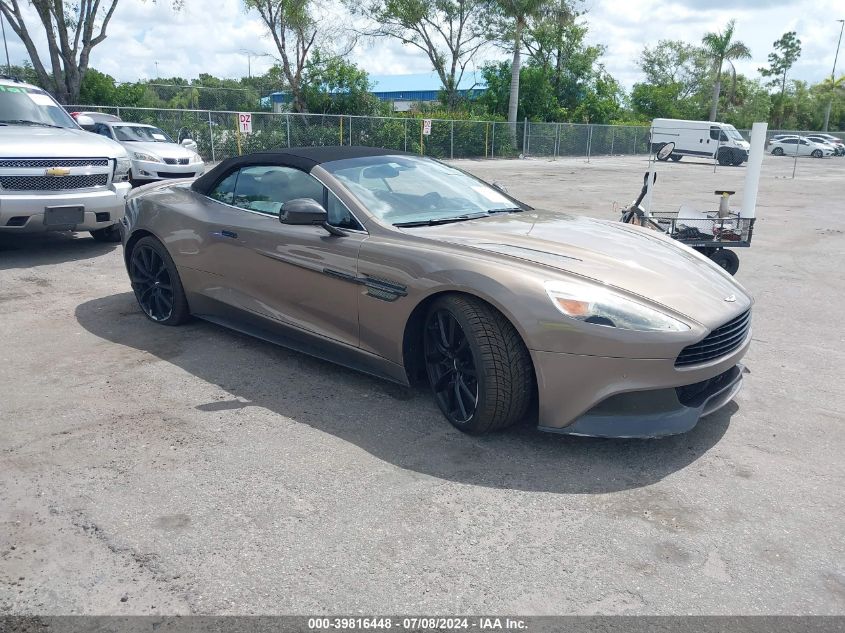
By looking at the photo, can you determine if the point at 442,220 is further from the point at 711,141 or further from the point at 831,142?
the point at 831,142

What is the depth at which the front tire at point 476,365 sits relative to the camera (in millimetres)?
3443

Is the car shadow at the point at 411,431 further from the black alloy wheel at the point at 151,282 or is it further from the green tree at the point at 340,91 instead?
the green tree at the point at 340,91

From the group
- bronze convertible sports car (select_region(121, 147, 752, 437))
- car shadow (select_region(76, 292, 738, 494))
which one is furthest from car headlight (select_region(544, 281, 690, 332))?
car shadow (select_region(76, 292, 738, 494))

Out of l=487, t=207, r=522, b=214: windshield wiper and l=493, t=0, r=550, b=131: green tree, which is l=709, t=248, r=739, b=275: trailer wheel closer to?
l=487, t=207, r=522, b=214: windshield wiper

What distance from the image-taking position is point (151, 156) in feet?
47.1

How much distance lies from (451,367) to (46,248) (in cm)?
681

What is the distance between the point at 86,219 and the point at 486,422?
6.04 meters

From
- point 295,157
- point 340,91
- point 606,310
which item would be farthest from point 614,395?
point 340,91

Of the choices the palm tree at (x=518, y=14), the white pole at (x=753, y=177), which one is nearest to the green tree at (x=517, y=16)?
the palm tree at (x=518, y=14)

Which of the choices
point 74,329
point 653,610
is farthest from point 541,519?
point 74,329

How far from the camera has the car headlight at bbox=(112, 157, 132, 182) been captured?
8172mm

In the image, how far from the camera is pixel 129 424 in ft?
12.7

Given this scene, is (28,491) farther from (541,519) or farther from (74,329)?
(74,329)

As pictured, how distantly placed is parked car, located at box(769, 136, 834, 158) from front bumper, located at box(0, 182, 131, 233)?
4662 cm
